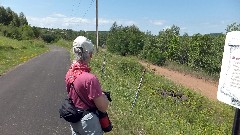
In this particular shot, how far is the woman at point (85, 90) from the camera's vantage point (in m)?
3.45

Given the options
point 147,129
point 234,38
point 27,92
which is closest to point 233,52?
point 234,38

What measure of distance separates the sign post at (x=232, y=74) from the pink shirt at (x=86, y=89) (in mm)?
1201

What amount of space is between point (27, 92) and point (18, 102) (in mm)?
1847

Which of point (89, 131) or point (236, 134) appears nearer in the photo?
point (236, 134)

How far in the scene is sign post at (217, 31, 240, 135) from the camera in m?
2.55

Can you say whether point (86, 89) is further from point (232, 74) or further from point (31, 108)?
point (31, 108)

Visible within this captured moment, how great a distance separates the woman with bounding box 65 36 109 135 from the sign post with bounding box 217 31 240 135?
1215 mm

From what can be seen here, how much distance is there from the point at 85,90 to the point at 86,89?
0.03m

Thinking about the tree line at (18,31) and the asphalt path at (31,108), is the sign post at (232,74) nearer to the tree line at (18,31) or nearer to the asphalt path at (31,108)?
the asphalt path at (31,108)

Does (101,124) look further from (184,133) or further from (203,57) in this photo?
(203,57)

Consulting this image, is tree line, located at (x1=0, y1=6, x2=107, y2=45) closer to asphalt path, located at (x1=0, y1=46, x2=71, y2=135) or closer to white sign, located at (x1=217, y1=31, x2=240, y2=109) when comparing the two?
asphalt path, located at (x1=0, y1=46, x2=71, y2=135)

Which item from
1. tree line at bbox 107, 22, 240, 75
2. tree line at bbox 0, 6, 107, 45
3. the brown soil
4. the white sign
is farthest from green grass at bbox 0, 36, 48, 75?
tree line at bbox 0, 6, 107, 45

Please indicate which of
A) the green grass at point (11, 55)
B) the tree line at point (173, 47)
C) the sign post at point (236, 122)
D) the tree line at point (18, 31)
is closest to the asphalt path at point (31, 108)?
the sign post at point (236, 122)

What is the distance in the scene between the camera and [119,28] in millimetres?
60656
